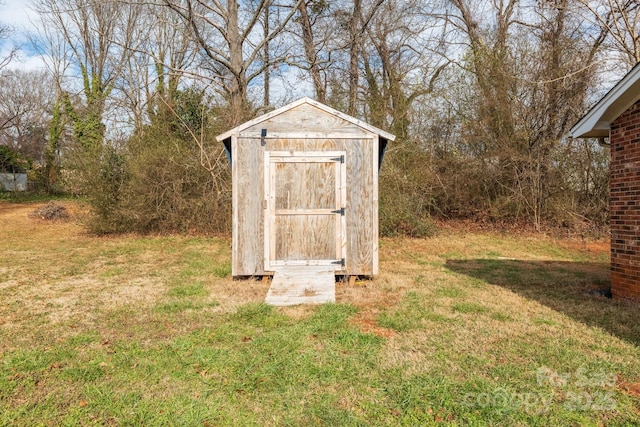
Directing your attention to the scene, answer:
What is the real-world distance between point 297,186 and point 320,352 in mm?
3387

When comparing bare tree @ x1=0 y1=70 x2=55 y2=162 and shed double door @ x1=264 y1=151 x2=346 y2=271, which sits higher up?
bare tree @ x1=0 y1=70 x2=55 y2=162

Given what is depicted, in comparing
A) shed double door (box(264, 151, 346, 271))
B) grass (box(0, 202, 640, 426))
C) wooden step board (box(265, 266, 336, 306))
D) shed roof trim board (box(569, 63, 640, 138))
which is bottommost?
grass (box(0, 202, 640, 426))

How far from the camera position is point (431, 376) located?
124 inches

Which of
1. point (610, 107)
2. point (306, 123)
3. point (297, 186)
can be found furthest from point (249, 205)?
point (610, 107)

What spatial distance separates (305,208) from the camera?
6.48 metres

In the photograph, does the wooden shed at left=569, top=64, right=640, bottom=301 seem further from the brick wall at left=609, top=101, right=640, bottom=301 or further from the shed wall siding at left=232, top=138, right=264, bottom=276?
the shed wall siding at left=232, top=138, right=264, bottom=276

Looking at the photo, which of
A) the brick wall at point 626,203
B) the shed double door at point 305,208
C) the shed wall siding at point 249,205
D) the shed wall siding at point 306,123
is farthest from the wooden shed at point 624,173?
the shed wall siding at point 249,205

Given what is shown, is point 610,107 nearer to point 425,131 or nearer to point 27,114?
point 425,131

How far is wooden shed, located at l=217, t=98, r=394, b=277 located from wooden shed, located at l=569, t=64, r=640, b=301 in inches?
118

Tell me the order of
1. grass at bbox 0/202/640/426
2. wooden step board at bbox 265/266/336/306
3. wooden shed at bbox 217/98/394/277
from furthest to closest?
1. wooden shed at bbox 217/98/394/277
2. wooden step board at bbox 265/266/336/306
3. grass at bbox 0/202/640/426

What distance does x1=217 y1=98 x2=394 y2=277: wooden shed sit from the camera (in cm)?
646

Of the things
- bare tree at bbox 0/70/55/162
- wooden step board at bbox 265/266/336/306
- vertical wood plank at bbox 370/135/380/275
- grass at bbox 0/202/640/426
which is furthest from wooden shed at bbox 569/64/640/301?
bare tree at bbox 0/70/55/162

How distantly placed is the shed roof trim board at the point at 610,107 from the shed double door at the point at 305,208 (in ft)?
11.6

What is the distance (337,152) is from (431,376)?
4.12 m
